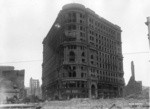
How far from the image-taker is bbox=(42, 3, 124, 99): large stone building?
97250 mm

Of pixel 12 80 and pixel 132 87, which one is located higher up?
pixel 12 80

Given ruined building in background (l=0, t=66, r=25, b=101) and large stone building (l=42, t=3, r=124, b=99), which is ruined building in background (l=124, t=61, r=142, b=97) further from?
ruined building in background (l=0, t=66, r=25, b=101)

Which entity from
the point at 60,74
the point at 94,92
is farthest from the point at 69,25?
the point at 94,92

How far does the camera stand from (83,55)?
333 feet

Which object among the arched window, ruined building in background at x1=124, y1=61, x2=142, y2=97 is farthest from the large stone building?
ruined building in background at x1=124, y1=61, x2=142, y2=97

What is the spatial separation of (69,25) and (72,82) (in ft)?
73.8

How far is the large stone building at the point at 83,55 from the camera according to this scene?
319 feet

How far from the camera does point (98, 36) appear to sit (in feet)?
373

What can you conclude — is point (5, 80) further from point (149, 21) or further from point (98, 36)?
point (149, 21)

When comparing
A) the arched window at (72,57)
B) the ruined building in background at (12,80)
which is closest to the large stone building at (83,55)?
the arched window at (72,57)

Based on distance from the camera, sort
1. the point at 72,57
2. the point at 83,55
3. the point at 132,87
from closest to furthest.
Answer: the point at 72,57
the point at 83,55
the point at 132,87

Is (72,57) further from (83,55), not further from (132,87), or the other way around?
(132,87)

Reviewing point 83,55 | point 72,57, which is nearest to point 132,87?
point 83,55

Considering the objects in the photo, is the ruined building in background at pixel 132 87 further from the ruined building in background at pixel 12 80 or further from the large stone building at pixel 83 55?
the ruined building in background at pixel 12 80
